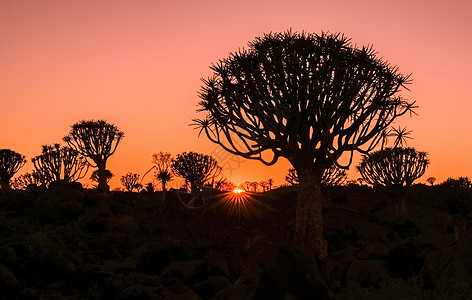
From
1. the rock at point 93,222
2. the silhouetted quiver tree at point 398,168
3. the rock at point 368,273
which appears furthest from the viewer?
the silhouetted quiver tree at point 398,168

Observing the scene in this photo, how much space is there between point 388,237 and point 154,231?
917cm

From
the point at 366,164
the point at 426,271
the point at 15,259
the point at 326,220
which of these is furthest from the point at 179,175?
the point at 426,271

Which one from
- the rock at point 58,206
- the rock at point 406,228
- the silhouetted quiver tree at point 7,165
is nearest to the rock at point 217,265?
the rock at point 58,206

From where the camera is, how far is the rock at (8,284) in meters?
8.95

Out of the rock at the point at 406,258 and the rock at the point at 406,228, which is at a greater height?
the rock at the point at 406,228

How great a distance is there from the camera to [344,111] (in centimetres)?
1327

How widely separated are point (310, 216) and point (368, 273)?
3.89m

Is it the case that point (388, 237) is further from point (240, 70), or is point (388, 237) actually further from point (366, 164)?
point (366, 164)

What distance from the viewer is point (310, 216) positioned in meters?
13.3

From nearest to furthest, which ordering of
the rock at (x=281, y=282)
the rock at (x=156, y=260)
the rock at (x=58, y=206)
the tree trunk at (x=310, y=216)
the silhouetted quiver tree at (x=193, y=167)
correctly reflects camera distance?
1. the rock at (x=281, y=282)
2. the rock at (x=156, y=260)
3. the tree trunk at (x=310, y=216)
4. the rock at (x=58, y=206)
5. the silhouetted quiver tree at (x=193, y=167)

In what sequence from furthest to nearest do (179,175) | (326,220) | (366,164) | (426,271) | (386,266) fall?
1. (179,175)
2. (366,164)
3. (326,220)
4. (386,266)
5. (426,271)

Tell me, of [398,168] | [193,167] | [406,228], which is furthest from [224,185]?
[406,228]

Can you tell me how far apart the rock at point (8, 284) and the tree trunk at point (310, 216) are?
7943 millimetres

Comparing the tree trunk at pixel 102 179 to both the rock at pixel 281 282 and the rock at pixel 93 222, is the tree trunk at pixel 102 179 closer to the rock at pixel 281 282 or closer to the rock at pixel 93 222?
the rock at pixel 93 222
